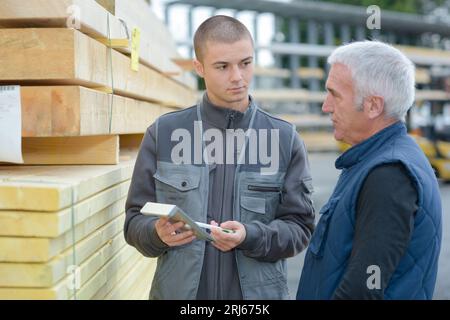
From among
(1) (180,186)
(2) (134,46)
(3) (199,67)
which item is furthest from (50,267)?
(2) (134,46)

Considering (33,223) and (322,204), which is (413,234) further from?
(322,204)

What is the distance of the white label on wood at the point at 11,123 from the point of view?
2.10m

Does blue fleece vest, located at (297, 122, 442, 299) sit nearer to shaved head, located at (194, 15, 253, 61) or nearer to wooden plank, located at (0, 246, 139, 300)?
shaved head, located at (194, 15, 253, 61)

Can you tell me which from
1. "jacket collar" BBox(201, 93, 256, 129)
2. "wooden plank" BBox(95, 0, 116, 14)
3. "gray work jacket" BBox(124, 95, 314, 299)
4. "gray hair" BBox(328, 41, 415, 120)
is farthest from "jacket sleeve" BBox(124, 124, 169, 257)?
"wooden plank" BBox(95, 0, 116, 14)

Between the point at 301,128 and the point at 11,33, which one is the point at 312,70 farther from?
the point at 11,33

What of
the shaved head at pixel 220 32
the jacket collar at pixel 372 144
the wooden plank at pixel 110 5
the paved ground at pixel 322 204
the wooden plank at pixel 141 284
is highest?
the wooden plank at pixel 110 5

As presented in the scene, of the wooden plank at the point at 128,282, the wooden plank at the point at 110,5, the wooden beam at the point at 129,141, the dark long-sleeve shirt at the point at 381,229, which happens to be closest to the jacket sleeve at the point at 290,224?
the dark long-sleeve shirt at the point at 381,229

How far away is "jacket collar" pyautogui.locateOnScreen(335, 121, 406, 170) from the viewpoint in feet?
6.29

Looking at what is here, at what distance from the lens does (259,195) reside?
7.19 ft

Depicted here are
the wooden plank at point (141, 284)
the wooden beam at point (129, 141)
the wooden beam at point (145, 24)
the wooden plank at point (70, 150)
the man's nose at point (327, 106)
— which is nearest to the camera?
the man's nose at point (327, 106)

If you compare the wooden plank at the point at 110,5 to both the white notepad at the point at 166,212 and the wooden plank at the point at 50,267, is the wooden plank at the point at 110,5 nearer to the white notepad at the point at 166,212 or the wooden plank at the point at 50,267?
the wooden plank at the point at 50,267

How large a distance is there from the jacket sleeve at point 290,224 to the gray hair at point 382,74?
0.41 metres

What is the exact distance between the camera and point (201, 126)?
226 centimetres

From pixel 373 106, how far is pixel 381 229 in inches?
17.2
